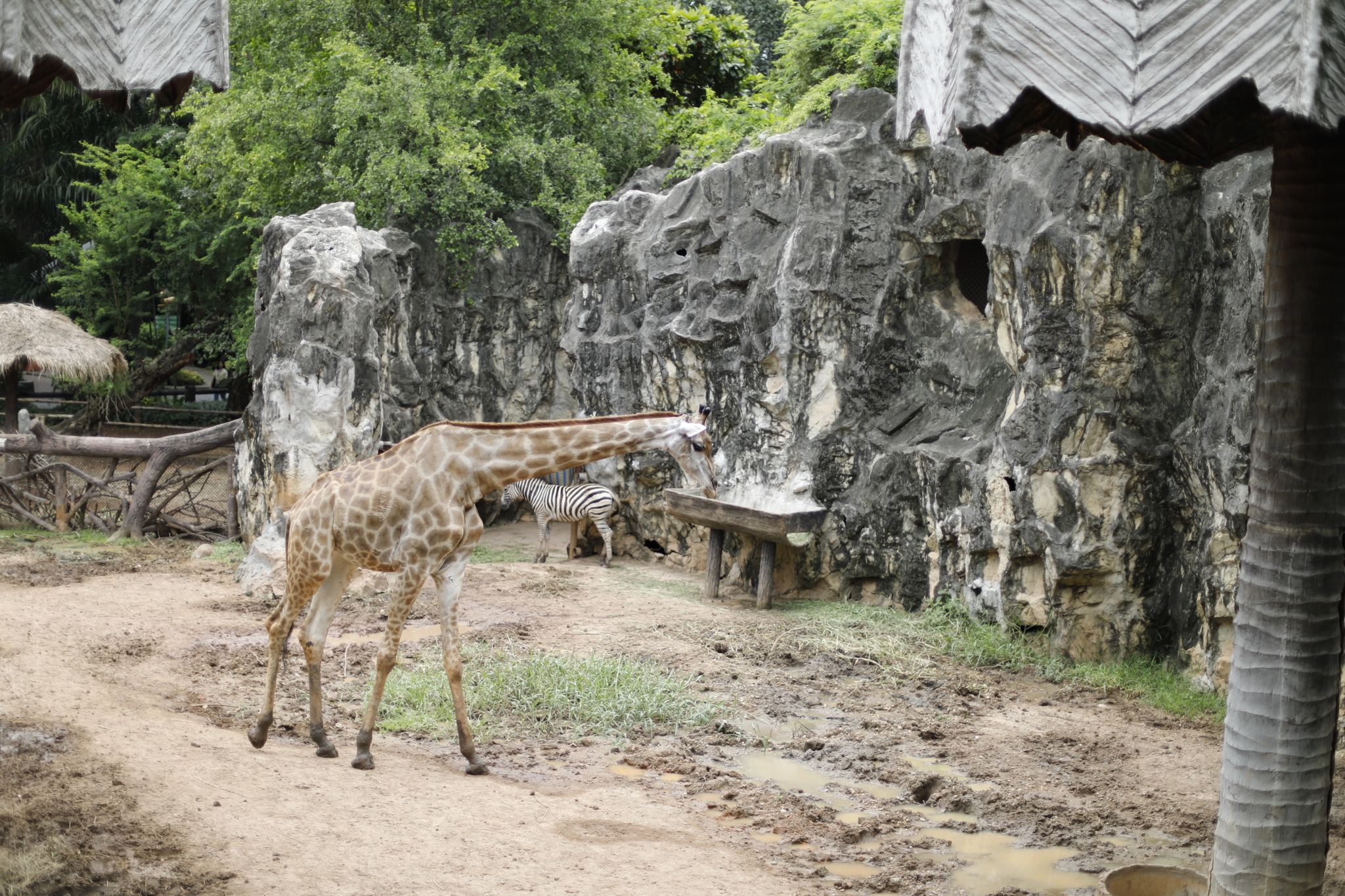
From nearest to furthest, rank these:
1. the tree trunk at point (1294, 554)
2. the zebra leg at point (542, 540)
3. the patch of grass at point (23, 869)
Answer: the tree trunk at point (1294, 554), the patch of grass at point (23, 869), the zebra leg at point (542, 540)

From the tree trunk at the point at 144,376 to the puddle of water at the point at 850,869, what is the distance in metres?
16.7

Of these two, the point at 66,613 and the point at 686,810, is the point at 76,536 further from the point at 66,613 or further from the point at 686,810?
the point at 686,810

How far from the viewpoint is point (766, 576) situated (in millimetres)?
10391

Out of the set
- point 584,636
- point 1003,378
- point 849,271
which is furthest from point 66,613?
point 1003,378

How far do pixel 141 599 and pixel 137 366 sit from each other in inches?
423

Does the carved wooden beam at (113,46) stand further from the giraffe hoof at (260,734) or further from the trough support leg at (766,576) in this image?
the trough support leg at (766,576)

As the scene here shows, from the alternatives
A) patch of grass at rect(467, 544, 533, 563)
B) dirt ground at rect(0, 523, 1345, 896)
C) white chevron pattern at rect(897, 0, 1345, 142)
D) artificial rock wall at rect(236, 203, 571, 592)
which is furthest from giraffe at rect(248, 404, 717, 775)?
patch of grass at rect(467, 544, 533, 563)

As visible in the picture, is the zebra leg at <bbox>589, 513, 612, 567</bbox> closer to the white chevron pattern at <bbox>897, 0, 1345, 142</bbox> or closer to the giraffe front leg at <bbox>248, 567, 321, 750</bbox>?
the giraffe front leg at <bbox>248, 567, 321, 750</bbox>

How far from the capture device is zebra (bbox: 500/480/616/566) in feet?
41.3

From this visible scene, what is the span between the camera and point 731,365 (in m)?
11.4

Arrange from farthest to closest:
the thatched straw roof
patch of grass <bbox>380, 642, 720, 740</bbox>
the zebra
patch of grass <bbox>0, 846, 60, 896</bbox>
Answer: the thatched straw roof
the zebra
patch of grass <bbox>380, 642, 720, 740</bbox>
patch of grass <bbox>0, 846, 60, 896</bbox>

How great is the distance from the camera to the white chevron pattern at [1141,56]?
96.4 inches

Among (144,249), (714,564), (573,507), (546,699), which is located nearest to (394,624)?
(546,699)

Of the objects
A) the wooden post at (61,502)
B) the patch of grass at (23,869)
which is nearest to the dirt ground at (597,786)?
the patch of grass at (23,869)
